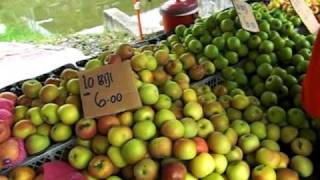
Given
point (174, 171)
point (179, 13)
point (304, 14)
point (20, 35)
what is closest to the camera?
point (174, 171)

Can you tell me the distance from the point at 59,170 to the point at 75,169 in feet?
0.16

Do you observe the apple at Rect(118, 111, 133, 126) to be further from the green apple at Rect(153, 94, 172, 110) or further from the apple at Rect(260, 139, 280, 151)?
the apple at Rect(260, 139, 280, 151)

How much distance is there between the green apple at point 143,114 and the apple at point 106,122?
2.4 inches

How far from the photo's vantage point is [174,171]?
131cm

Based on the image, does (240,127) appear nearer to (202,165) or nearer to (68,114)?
(202,165)

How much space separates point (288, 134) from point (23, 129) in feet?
2.96

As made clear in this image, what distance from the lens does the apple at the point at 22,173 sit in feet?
4.49

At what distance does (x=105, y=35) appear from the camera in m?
4.33

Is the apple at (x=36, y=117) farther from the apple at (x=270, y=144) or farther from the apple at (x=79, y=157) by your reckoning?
the apple at (x=270, y=144)

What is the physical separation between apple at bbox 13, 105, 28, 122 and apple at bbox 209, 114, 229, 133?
25.4 inches

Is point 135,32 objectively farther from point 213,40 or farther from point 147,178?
point 147,178

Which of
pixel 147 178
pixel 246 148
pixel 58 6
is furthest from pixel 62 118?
pixel 58 6

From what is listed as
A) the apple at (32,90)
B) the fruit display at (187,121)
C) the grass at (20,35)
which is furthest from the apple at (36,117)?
the grass at (20,35)

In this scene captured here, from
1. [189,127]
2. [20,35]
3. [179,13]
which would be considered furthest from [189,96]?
[20,35]
